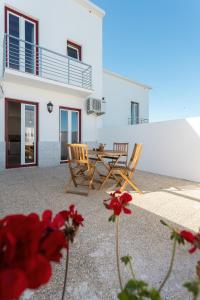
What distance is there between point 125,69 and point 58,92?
25.9 ft

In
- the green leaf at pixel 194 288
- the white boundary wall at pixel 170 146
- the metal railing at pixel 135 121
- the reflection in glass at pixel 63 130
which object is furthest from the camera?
the metal railing at pixel 135 121

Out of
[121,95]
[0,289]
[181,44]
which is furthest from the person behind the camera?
[121,95]

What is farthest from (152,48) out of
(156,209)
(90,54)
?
(156,209)

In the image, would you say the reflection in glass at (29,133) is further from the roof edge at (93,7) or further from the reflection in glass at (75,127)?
the roof edge at (93,7)

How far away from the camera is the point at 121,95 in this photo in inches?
506

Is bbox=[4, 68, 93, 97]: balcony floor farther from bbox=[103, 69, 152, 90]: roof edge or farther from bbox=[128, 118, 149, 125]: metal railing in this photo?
bbox=[128, 118, 149, 125]: metal railing

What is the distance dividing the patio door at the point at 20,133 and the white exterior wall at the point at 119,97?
5.54 m

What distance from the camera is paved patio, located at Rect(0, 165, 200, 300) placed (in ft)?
5.16

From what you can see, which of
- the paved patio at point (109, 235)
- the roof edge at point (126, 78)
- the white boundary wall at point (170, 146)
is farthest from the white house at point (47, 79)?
the paved patio at point (109, 235)

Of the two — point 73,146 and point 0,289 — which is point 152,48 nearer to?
point 73,146

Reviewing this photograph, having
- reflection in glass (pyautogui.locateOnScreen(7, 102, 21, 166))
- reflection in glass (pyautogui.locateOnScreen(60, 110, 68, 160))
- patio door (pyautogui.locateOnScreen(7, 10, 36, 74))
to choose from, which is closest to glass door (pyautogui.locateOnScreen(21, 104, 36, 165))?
reflection in glass (pyautogui.locateOnScreen(7, 102, 21, 166))

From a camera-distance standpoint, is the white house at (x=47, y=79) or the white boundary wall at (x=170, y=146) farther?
the white house at (x=47, y=79)

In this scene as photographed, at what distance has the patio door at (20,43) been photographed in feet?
22.1

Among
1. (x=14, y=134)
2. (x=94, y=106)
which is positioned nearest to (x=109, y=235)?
(x=14, y=134)
